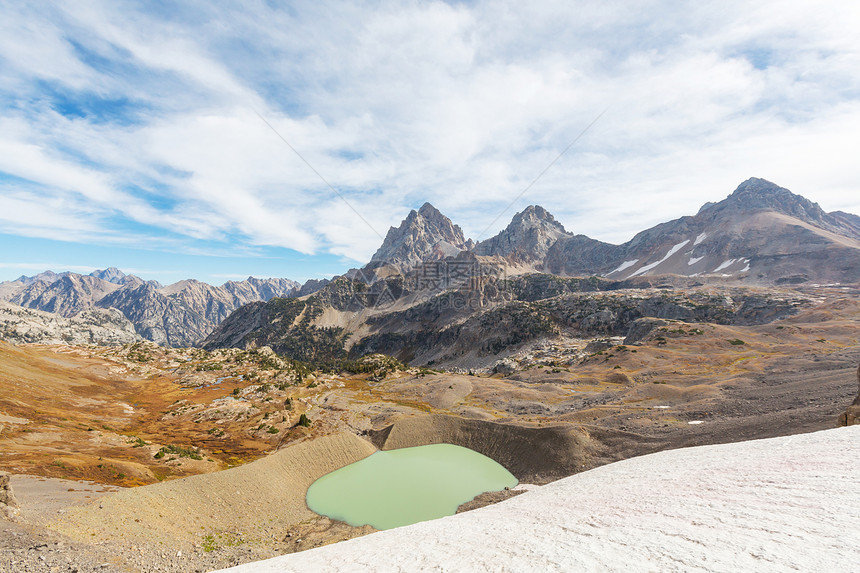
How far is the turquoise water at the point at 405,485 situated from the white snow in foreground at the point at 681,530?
63.9 ft

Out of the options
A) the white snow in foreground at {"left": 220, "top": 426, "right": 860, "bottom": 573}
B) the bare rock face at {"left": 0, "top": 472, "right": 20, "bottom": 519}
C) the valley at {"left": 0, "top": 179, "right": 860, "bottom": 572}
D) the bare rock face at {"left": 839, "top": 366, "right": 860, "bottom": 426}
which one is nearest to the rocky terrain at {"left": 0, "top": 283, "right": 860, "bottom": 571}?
the valley at {"left": 0, "top": 179, "right": 860, "bottom": 572}

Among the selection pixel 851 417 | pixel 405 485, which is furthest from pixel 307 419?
pixel 851 417

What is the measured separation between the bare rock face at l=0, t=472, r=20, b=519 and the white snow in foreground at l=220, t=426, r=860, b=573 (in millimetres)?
17190

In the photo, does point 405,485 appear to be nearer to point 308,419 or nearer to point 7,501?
point 308,419

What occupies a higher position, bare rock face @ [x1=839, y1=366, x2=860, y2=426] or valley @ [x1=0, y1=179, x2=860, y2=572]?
bare rock face @ [x1=839, y1=366, x2=860, y2=426]

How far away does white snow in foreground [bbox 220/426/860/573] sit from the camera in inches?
245

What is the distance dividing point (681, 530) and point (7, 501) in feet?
101

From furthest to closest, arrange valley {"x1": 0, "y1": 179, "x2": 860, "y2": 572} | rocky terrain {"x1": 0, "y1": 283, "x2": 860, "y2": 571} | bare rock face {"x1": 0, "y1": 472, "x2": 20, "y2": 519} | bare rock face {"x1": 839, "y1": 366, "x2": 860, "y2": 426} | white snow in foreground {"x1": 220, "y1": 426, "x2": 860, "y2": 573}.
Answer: rocky terrain {"x1": 0, "y1": 283, "x2": 860, "y2": 571} → valley {"x1": 0, "y1": 179, "x2": 860, "y2": 572} → bare rock face {"x1": 839, "y1": 366, "x2": 860, "y2": 426} → bare rock face {"x1": 0, "y1": 472, "x2": 20, "y2": 519} → white snow in foreground {"x1": 220, "y1": 426, "x2": 860, "y2": 573}

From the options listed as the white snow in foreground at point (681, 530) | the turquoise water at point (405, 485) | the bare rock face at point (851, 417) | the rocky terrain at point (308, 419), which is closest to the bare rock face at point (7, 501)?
the rocky terrain at point (308, 419)

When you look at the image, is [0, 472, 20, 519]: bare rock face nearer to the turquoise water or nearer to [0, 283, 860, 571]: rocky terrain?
[0, 283, 860, 571]: rocky terrain

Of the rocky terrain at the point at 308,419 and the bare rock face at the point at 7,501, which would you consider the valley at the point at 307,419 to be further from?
the bare rock face at the point at 7,501

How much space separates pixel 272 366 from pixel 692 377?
12073cm

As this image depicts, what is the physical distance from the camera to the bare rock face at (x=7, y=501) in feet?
54.9

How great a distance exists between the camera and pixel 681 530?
304 inches
